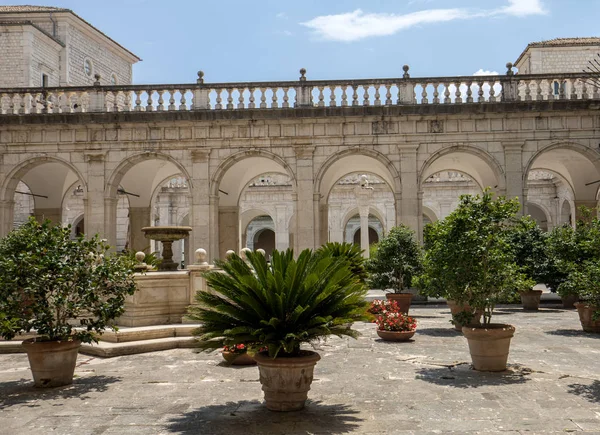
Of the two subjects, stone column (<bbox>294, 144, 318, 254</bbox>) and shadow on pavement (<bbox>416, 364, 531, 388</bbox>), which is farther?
stone column (<bbox>294, 144, 318, 254</bbox>)

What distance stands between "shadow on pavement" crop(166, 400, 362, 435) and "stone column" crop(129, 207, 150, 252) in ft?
59.2

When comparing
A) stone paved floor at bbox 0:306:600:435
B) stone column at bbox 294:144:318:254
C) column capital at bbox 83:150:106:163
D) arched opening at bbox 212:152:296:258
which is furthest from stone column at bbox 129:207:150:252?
stone paved floor at bbox 0:306:600:435

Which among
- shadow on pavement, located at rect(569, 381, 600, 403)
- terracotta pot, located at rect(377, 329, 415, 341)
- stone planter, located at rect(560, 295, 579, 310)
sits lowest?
shadow on pavement, located at rect(569, 381, 600, 403)

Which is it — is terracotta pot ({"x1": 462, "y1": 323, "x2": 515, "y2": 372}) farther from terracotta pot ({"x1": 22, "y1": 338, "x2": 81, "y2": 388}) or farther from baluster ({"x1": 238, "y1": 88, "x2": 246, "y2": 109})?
baluster ({"x1": 238, "y1": 88, "x2": 246, "y2": 109})

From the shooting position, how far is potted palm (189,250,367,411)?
6.35 meters

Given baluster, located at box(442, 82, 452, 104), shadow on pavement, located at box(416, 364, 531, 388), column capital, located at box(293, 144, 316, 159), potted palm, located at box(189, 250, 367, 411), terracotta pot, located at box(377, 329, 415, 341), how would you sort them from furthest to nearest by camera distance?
column capital, located at box(293, 144, 316, 159)
baluster, located at box(442, 82, 452, 104)
terracotta pot, located at box(377, 329, 415, 341)
shadow on pavement, located at box(416, 364, 531, 388)
potted palm, located at box(189, 250, 367, 411)

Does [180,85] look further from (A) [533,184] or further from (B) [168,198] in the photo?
(A) [533,184]

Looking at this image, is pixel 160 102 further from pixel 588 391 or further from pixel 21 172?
pixel 588 391

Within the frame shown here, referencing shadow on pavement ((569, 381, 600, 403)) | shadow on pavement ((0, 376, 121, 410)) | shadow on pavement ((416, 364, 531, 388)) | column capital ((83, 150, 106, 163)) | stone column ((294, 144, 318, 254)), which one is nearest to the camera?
shadow on pavement ((569, 381, 600, 403))

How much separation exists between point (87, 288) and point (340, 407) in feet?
12.4

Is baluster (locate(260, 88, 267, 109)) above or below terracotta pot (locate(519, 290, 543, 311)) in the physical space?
above

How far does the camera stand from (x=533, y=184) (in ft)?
106

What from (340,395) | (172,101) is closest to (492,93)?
(172,101)

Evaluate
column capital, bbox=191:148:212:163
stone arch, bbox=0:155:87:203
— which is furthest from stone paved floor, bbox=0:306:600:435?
stone arch, bbox=0:155:87:203
